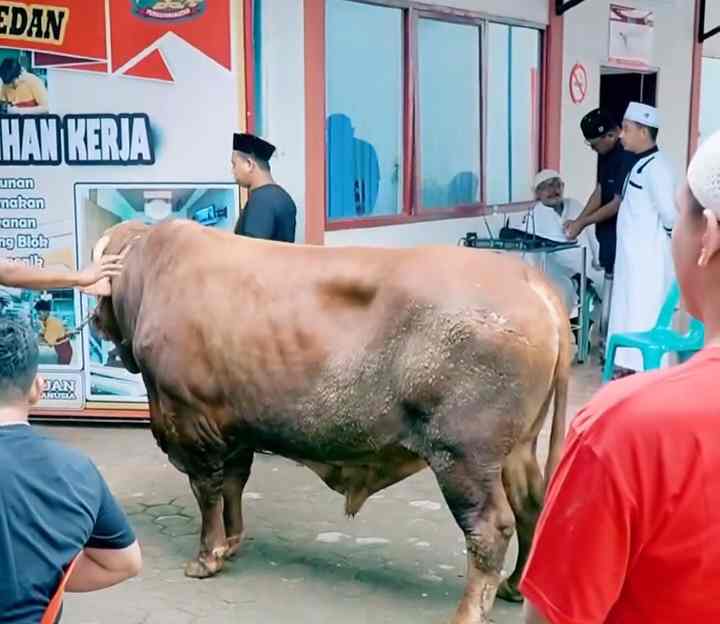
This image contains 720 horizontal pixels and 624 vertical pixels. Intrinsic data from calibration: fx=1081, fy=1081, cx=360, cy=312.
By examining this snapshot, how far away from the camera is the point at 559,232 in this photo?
843 cm

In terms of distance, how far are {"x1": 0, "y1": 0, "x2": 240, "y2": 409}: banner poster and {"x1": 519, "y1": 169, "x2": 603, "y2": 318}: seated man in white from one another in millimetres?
3067

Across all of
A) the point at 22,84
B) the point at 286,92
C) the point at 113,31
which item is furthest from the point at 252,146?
the point at 22,84

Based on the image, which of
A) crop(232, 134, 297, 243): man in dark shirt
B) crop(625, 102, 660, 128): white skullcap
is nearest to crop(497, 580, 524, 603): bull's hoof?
crop(232, 134, 297, 243): man in dark shirt

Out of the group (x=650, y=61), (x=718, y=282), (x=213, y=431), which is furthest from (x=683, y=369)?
(x=650, y=61)

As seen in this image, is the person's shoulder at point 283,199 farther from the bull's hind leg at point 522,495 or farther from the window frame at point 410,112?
the bull's hind leg at point 522,495

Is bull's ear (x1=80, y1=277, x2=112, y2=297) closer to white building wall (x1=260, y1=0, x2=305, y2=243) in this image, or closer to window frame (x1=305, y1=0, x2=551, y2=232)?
white building wall (x1=260, y1=0, x2=305, y2=243)

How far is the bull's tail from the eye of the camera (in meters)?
3.61

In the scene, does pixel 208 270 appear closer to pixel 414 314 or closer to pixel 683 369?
pixel 414 314

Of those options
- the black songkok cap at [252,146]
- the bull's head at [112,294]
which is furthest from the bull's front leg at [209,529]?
the black songkok cap at [252,146]

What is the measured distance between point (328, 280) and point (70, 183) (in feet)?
8.86

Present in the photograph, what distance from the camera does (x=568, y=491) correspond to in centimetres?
133

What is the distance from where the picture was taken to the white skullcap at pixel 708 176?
134 cm

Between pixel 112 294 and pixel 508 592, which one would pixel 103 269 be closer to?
pixel 112 294

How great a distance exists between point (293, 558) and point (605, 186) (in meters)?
4.97
